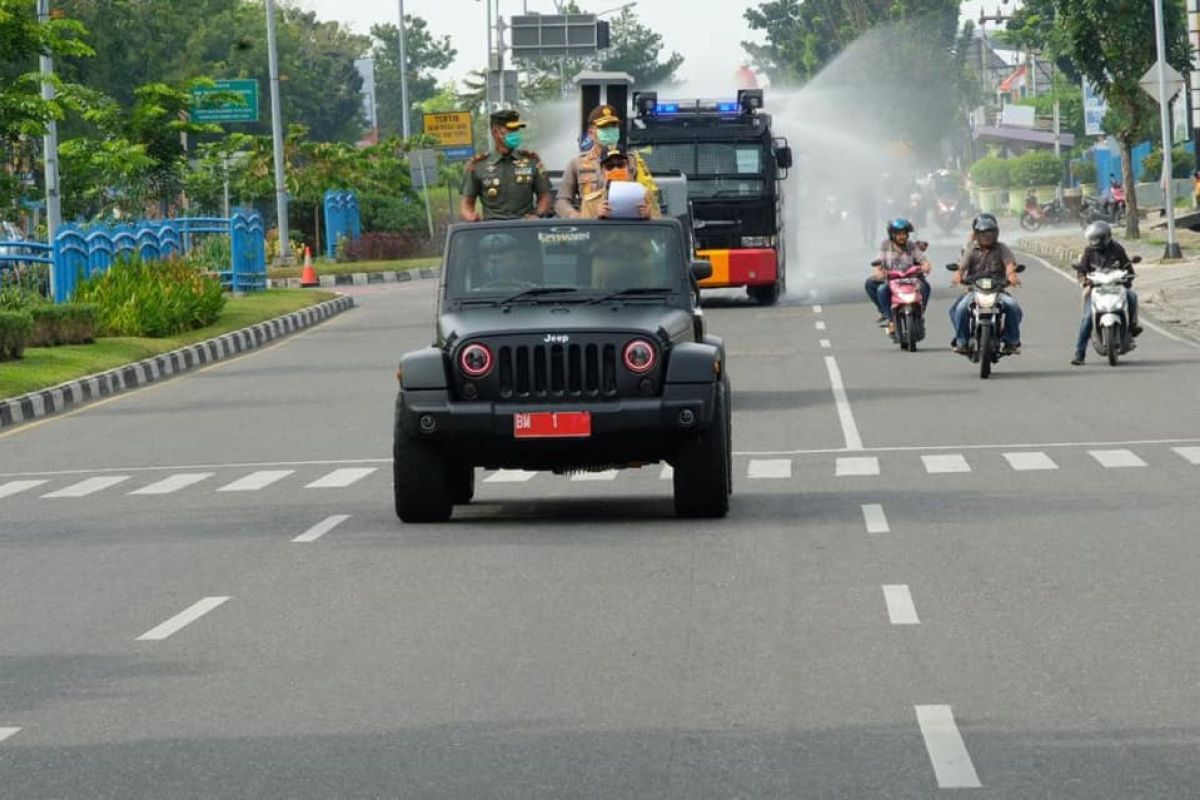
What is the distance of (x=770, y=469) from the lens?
1838 centimetres

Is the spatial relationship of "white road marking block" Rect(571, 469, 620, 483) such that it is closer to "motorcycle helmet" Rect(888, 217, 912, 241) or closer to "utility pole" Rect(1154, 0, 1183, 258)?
"motorcycle helmet" Rect(888, 217, 912, 241)

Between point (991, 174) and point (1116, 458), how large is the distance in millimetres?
Result: 102331

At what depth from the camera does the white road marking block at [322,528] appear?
580 inches

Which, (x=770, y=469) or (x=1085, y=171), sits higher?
(x=1085, y=171)

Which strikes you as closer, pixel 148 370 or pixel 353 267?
pixel 148 370

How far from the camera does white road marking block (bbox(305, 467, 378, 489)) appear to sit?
1811 cm

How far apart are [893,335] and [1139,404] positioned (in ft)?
28.1

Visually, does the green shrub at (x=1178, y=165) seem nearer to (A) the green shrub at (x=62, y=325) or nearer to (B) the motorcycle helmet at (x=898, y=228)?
(A) the green shrub at (x=62, y=325)

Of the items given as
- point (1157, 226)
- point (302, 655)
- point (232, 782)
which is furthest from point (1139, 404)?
point (1157, 226)

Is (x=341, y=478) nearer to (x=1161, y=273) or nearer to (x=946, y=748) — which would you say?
(x=946, y=748)

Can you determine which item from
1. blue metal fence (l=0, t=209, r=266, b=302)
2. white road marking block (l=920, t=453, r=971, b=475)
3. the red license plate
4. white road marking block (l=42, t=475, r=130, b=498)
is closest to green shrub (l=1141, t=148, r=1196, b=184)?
blue metal fence (l=0, t=209, r=266, b=302)

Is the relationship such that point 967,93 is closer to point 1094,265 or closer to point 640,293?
point 1094,265

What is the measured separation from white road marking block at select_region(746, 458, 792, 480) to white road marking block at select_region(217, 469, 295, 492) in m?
3.26

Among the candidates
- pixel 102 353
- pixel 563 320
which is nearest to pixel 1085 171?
pixel 102 353
